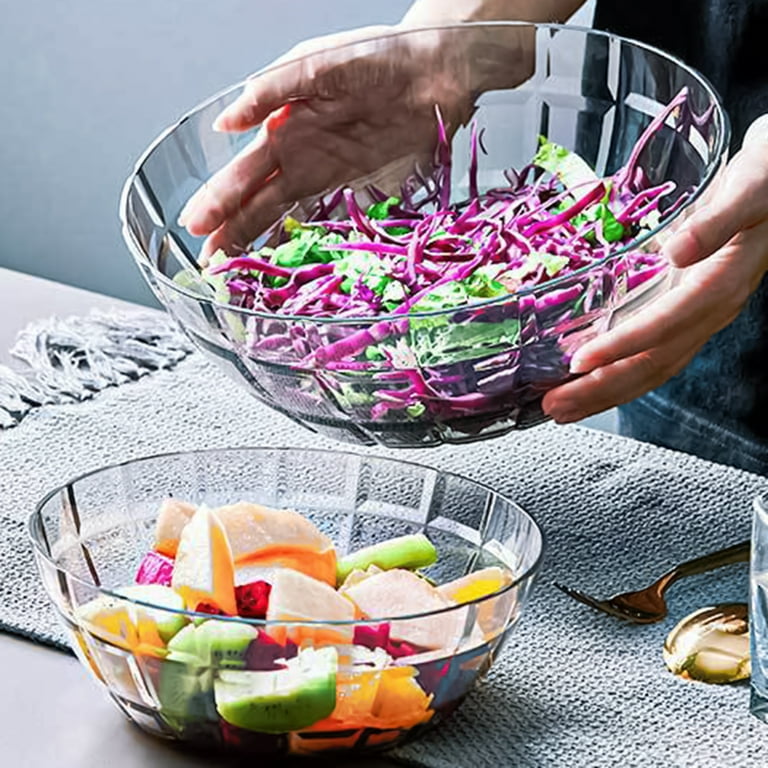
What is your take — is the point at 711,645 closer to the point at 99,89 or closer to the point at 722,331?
the point at 722,331

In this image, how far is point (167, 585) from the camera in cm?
75

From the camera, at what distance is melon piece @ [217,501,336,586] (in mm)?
775

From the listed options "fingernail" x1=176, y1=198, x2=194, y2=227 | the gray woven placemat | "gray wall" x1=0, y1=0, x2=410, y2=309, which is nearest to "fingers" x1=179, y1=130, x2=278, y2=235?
"fingernail" x1=176, y1=198, x2=194, y2=227

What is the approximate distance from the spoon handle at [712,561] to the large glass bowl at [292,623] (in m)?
0.13

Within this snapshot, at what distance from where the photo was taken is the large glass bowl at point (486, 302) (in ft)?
2.62

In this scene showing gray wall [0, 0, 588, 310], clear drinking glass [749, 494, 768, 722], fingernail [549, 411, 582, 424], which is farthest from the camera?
gray wall [0, 0, 588, 310]

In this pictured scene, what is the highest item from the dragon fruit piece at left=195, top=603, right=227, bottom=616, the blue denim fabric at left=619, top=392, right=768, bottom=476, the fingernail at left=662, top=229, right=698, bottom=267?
the fingernail at left=662, top=229, right=698, bottom=267

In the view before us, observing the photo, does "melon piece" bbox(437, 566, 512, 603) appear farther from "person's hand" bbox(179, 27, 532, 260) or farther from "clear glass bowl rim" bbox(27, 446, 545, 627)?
"person's hand" bbox(179, 27, 532, 260)

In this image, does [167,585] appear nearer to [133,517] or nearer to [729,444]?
[133,517]

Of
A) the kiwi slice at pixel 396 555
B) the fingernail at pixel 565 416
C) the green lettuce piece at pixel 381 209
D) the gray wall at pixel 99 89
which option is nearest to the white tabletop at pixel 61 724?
the kiwi slice at pixel 396 555

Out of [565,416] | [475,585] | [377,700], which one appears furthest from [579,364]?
[377,700]

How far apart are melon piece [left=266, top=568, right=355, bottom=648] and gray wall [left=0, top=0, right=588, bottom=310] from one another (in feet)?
5.38

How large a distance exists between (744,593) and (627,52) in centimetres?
36

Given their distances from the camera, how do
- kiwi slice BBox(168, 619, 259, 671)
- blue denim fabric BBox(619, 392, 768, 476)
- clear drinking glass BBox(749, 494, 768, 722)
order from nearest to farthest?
1. kiwi slice BBox(168, 619, 259, 671)
2. clear drinking glass BBox(749, 494, 768, 722)
3. blue denim fabric BBox(619, 392, 768, 476)
